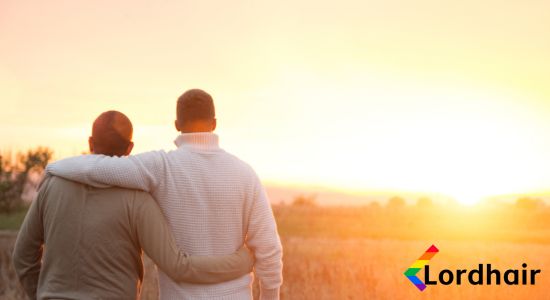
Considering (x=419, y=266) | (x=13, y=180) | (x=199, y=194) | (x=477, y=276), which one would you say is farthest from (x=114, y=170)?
(x=13, y=180)

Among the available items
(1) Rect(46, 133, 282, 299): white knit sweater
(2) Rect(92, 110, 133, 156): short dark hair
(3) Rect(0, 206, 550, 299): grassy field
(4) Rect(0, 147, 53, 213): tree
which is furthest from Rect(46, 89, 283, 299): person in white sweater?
(4) Rect(0, 147, 53, 213): tree

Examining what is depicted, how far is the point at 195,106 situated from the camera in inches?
135

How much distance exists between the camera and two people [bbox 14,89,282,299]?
328cm

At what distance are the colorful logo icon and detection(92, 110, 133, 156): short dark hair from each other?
4.63 metres

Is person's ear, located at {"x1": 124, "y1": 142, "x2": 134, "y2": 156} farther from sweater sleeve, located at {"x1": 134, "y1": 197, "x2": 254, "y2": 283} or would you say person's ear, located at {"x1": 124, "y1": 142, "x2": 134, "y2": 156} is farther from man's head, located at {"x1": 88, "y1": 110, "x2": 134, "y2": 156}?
sweater sleeve, located at {"x1": 134, "y1": 197, "x2": 254, "y2": 283}

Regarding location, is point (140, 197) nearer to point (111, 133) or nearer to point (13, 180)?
point (111, 133)

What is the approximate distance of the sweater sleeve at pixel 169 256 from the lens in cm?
326

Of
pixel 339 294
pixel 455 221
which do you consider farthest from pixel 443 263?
pixel 455 221

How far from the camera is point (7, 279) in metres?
7.90

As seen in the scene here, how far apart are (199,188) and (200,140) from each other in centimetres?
24

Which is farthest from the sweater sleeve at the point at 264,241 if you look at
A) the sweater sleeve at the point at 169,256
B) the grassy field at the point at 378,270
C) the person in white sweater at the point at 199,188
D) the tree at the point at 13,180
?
the tree at the point at 13,180

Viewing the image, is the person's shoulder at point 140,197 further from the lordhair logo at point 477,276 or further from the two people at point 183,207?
the lordhair logo at point 477,276

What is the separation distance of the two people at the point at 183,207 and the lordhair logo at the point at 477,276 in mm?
4182

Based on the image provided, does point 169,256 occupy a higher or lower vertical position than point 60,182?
lower
